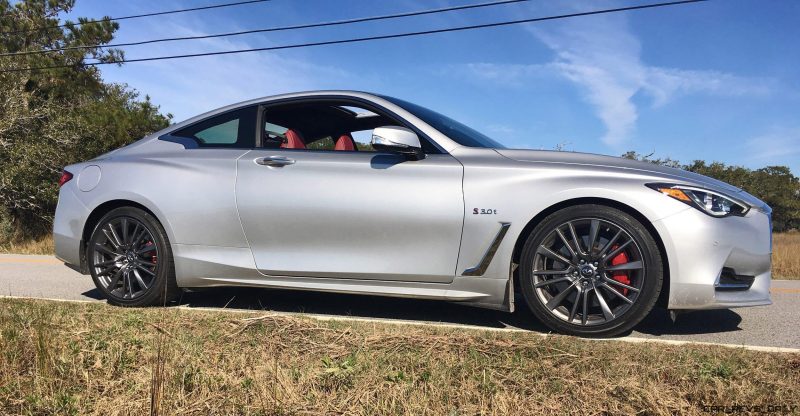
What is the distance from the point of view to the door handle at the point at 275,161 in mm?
3789

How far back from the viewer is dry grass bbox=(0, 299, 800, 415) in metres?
Answer: 2.14

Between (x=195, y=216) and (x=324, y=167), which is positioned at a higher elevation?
(x=324, y=167)

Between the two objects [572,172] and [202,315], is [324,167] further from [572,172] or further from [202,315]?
[572,172]

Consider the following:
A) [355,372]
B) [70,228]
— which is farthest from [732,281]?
[70,228]

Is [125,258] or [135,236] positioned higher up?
[135,236]

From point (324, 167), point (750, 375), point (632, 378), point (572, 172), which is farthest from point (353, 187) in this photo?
point (750, 375)

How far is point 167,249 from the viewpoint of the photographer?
3959 millimetres

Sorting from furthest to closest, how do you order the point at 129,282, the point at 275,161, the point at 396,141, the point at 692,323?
the point at 129,282
the point at 275,161
the point at 692,323
the point at 396,141

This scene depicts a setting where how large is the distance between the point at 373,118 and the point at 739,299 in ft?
10.1

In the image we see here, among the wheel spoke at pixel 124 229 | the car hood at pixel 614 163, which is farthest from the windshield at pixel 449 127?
the wheel spoke at pixel 124 229

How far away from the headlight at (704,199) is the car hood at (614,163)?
49mm

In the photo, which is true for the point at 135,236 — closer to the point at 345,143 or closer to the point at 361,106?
the point at 345,143

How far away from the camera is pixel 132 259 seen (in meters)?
4.06

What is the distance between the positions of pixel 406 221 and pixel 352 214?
0.39 m
